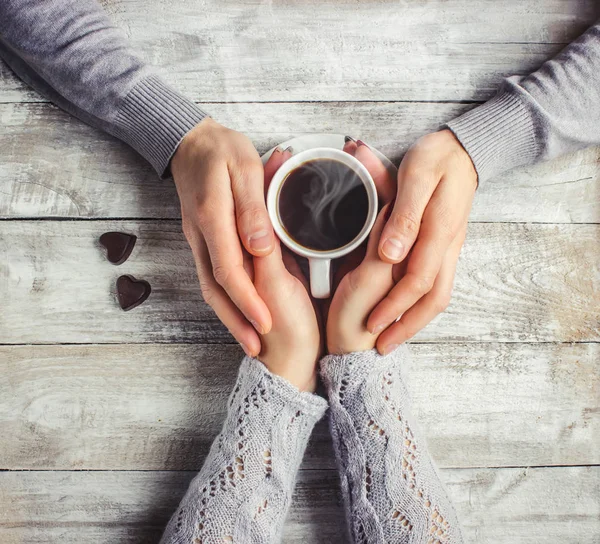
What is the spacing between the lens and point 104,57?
88 cm

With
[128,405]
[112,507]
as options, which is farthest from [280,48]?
[112,507]

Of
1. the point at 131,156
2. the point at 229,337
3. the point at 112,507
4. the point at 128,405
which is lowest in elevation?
the point at 112,507

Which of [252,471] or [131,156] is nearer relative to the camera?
[252,471]

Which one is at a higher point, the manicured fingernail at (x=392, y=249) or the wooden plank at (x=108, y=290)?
the manicured fingernail at (x=392, y=249)

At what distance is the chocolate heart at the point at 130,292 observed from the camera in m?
0.94

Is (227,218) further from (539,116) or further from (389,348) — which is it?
(539,116)

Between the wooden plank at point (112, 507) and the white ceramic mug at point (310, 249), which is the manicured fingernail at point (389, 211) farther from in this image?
the wooden plank at point (112, 507)

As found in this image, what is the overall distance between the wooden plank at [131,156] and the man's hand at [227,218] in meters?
Result: 0.10

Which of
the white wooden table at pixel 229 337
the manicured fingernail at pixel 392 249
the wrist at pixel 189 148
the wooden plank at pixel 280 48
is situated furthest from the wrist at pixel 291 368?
the wooden plank at pixel 280 48

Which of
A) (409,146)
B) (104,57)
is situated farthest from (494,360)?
(104,57)

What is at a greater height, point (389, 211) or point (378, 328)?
point (389, 211)

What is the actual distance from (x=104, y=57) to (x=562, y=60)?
79cm

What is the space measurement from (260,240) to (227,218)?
65 mm

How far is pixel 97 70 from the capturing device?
0.87 m
